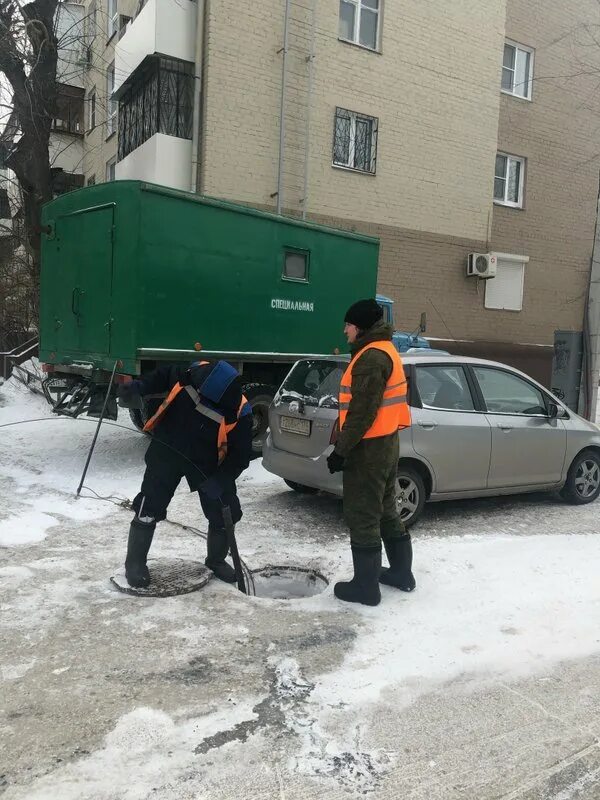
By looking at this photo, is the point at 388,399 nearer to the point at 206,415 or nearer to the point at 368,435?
the point at 368,435

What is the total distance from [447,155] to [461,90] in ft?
5.30

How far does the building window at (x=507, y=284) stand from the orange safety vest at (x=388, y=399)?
45.9 feet

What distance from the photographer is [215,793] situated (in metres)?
2.45

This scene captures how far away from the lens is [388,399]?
412 centimetres

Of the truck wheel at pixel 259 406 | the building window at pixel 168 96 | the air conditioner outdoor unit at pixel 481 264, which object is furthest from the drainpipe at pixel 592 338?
the building window at pixel 168 96

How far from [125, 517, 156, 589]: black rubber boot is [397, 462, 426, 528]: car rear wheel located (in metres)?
2.32

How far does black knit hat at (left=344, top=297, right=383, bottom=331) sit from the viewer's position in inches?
163

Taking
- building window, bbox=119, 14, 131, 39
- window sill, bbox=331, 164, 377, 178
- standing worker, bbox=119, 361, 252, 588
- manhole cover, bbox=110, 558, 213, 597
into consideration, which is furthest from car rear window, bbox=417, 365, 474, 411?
building window, bbox=119, 14, 131, 39

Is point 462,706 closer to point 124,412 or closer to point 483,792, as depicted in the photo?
point 483,792

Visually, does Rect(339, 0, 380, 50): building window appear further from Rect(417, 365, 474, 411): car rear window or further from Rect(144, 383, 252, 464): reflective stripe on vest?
Rect(144, 383, 252, 464): reflective stripe on vest

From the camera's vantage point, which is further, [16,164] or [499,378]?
[16,164]

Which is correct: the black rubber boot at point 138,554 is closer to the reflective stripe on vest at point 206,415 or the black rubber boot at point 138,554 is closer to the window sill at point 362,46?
the reflective stripe on vest at point 206,415

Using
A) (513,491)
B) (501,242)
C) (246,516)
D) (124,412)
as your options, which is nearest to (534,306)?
(501,242)

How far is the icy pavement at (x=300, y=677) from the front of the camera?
259cm
